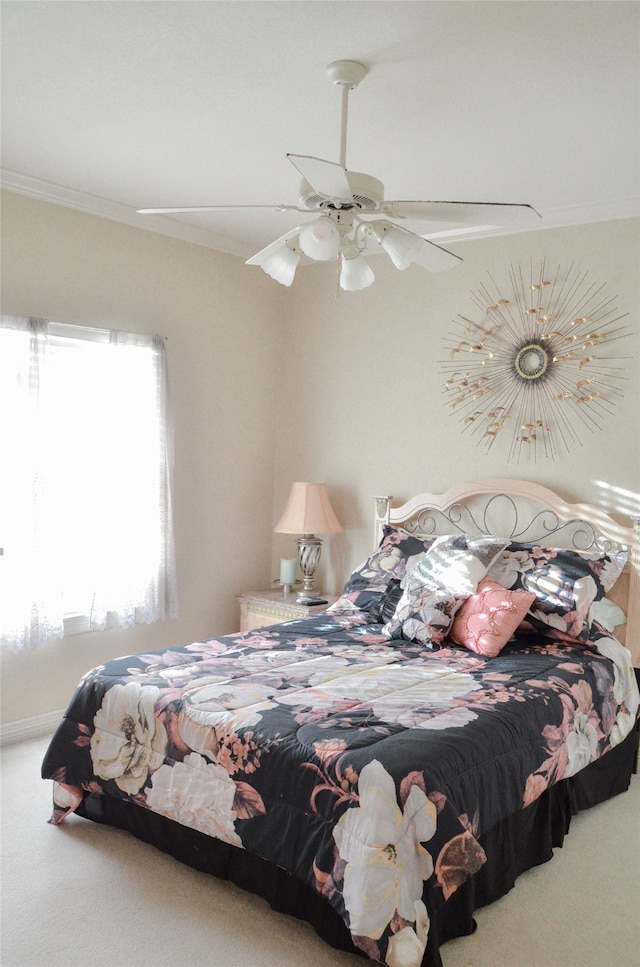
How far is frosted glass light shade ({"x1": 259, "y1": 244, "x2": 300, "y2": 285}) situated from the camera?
2912 mm

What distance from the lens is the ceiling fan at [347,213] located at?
2527 millimetres

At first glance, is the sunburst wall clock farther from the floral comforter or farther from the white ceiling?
the floral comforter

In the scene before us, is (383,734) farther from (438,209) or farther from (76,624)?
(76,624)

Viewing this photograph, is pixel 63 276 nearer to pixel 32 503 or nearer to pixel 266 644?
pixel 32 503

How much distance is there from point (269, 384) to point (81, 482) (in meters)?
1.61

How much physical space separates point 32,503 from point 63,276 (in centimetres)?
116

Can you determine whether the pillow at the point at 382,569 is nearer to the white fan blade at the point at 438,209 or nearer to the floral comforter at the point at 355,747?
the floral comforter at the point at 355,747

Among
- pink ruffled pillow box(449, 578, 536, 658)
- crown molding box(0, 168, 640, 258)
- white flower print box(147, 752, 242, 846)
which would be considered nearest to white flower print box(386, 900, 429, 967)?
white flower print box(147, 752, 242, 846)

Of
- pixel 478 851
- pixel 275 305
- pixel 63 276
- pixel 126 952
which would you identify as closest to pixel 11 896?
pixel 126 952

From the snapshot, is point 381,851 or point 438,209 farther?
point 438,209

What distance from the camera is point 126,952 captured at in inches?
93.7

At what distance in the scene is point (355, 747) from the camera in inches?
96.5

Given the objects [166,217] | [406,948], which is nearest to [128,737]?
[406,948]

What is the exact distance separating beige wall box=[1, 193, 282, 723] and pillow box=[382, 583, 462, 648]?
1.63 meters
